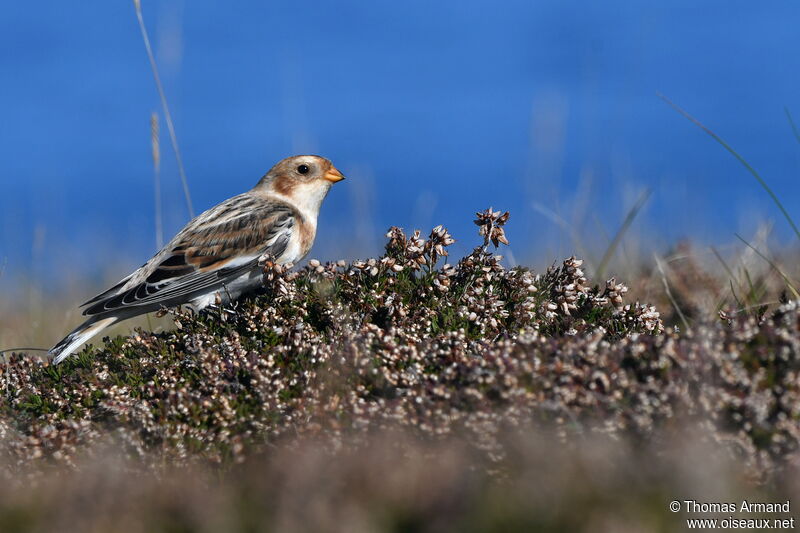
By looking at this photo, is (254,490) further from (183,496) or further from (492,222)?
(492,222)

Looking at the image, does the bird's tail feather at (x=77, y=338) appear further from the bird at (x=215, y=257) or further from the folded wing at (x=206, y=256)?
the folded wing at (x=206, y=256)

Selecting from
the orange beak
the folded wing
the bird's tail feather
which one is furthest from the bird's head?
the bird's tail feather

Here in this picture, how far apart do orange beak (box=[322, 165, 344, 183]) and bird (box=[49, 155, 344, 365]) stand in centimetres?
1

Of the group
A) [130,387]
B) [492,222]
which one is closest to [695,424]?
[492,222]

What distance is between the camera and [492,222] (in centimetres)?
523

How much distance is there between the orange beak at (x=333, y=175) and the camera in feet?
24.1

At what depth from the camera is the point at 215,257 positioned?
6.39 metres

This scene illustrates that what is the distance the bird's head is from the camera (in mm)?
7336

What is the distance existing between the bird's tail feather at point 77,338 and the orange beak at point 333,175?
2.02 m

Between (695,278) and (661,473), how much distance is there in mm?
4255

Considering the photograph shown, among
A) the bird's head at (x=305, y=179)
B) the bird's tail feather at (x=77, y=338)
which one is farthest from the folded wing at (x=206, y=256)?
the bird's head at (x=305, y=179)

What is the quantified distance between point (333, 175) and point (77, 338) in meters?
2.43

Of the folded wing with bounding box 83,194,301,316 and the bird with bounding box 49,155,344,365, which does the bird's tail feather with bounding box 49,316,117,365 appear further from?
the folded wing with bounding box 83,194,301,316

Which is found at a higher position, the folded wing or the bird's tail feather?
the folded wing
